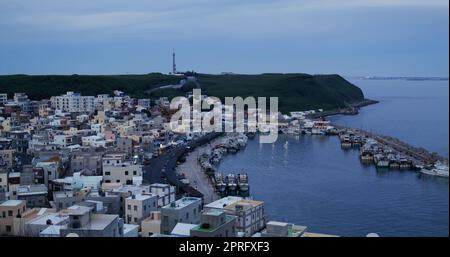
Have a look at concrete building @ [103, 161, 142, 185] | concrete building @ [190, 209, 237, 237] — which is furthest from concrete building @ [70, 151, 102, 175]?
concrete building @ [190, 209, 237, 237]

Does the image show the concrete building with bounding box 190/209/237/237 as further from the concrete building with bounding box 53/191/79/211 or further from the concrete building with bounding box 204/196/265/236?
the concrete building with bounding box 53/191/79/211

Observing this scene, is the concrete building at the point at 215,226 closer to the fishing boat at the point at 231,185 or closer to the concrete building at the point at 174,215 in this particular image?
the concrete building at the point at 174,215

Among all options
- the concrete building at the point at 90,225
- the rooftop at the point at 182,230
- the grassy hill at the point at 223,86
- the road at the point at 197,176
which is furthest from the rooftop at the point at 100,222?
the grassy hill at the point at 223,86

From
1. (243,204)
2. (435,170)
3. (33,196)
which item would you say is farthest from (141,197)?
(435,170)

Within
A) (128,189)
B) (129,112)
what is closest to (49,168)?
(128,189)

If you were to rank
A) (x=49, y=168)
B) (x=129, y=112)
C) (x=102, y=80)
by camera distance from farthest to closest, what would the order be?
(x=102, y=80)
(x=129, y=112)
(x=49, y=168)
